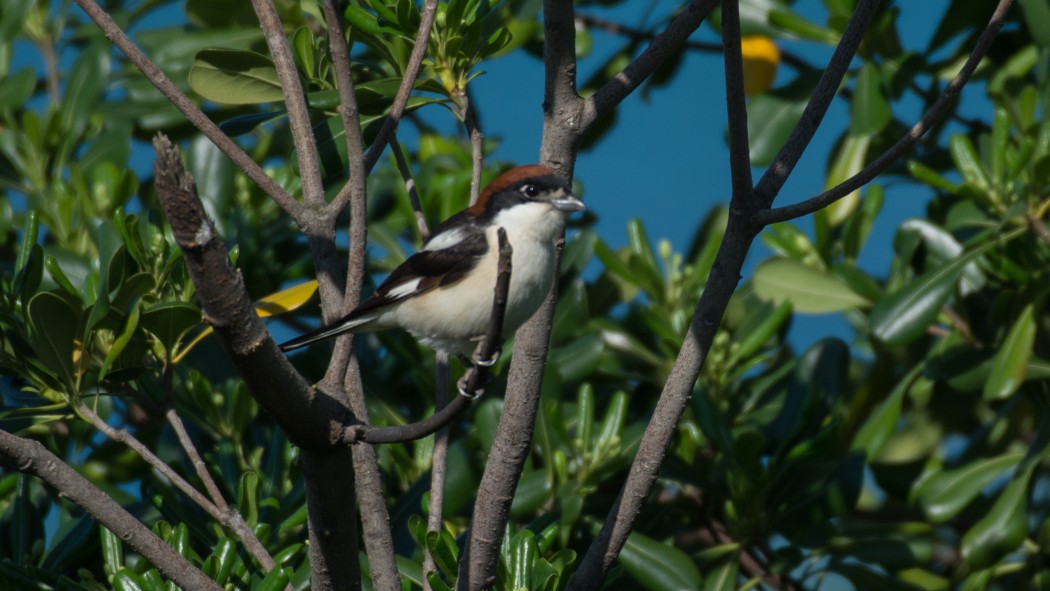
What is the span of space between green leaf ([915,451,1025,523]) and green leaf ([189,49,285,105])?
2.32 meters

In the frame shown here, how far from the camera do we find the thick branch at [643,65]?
267 centimetres

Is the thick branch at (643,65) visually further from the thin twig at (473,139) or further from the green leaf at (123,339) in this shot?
the green leaf at (123,339)

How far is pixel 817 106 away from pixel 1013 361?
145cm

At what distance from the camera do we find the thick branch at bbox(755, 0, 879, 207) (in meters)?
2.51

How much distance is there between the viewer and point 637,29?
15.8ft

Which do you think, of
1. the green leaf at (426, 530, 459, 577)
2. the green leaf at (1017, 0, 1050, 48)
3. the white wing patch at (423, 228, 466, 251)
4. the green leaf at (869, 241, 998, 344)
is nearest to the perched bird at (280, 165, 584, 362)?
the white wing patch at (423, 228, 466, 251)

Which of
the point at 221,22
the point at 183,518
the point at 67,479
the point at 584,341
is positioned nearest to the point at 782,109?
the point at 584,341

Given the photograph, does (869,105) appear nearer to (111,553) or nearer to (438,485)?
(438,485)

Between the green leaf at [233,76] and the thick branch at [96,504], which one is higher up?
the green leaf at [233,76]

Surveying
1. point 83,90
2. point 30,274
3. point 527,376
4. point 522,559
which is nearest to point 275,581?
point 522,559

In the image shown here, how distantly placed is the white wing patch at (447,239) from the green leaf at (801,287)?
1.27 metres

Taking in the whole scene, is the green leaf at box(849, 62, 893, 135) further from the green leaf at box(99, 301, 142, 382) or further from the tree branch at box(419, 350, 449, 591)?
the green leaf at box(99, 301, 142, 382)

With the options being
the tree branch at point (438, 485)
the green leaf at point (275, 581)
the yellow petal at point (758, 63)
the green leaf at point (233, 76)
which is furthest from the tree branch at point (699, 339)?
the yellow petal at point (758, 63)

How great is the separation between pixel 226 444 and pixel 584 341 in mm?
1141
